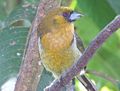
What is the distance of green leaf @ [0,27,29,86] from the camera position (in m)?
1.69

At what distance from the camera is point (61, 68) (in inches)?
48.5

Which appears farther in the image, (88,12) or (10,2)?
(10,2)

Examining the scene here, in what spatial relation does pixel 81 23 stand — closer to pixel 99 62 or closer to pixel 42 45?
pixel 99 62

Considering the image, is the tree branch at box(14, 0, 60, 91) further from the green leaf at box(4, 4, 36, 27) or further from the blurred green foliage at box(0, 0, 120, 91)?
the green leaf at box(4, 4, 36, 27)

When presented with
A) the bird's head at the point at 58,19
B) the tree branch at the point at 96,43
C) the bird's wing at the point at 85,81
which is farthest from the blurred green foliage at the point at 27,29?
the tree branch at the point at 96,43

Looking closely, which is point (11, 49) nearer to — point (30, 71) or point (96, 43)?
point (30, 71)

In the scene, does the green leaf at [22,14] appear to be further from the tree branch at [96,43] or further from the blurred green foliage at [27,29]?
the tree branch at [96,43]

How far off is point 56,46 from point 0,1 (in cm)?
101

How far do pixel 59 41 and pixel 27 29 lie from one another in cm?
64

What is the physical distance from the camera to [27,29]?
1.83 meters

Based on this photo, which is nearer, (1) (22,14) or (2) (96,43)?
(2) (96,43)

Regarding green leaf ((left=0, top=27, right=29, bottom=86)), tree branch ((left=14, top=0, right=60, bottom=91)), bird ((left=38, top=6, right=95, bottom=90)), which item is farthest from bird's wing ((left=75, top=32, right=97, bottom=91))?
green leaf ((left=0, top=27, right=29, bottom=86))

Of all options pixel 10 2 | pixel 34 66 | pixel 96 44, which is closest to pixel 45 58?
pixel 34 66

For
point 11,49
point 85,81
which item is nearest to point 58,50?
point 85,81
